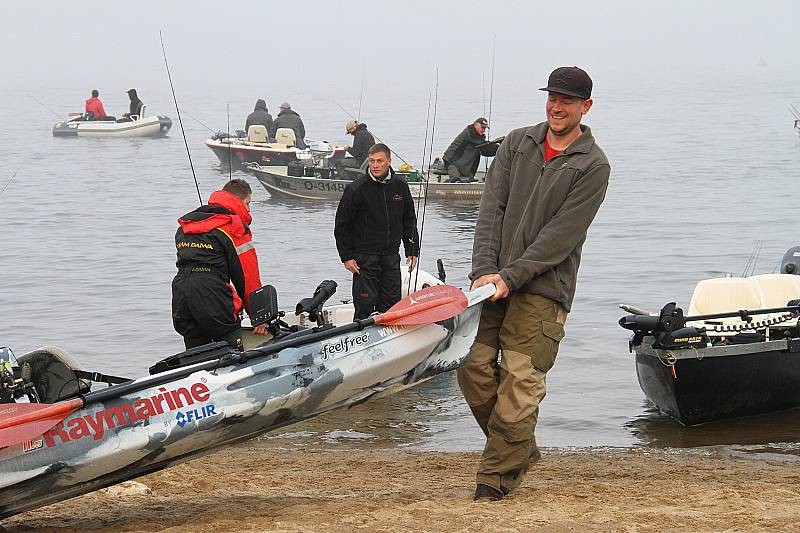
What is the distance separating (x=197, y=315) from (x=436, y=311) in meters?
1.93

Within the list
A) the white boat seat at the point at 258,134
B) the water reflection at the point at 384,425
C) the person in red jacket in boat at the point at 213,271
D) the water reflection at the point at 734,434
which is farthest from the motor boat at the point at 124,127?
the person in red jacket in boat at the point at 213,271

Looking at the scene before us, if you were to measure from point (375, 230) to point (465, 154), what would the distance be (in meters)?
13.9

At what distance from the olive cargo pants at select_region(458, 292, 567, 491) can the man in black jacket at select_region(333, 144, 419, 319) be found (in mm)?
4333

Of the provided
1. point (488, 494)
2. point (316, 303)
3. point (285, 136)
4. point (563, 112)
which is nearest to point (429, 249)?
Answer: point (285, 136)

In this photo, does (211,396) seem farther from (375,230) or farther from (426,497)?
(375,230)

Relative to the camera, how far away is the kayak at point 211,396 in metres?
5.34

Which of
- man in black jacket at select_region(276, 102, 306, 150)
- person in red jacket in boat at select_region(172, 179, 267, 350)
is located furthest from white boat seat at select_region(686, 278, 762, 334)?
man in black jacket at select_region(276, 102, 306, 150)

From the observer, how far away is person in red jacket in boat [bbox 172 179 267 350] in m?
7.41

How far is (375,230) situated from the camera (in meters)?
10.5

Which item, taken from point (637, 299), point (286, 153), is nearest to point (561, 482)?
point (637, 299)

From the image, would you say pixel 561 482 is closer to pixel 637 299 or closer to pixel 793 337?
pixel 793 337

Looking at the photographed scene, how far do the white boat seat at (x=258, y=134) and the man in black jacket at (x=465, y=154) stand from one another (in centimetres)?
584

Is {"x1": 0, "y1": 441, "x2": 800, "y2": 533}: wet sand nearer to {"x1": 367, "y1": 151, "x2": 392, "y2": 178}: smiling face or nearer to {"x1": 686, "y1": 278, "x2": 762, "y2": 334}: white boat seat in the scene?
{"x1": 686, "y1": 278, "x2": 762, "y2": 334}: white boat seat

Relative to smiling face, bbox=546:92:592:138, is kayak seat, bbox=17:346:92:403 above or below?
below
